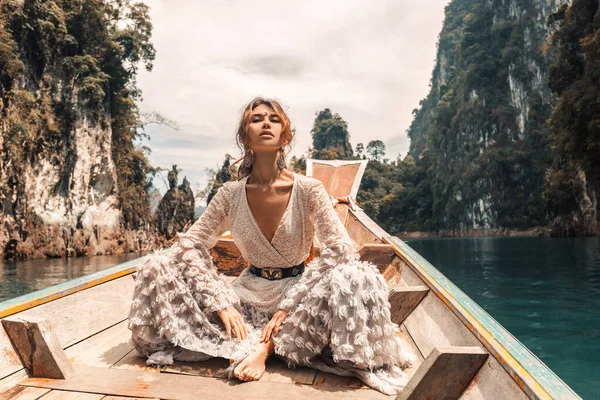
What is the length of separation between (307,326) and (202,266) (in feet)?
1.60

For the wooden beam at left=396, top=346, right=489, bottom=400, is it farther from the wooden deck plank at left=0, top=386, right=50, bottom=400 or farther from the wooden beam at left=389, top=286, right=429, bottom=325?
the wooden deck plank at left=0, top=386, right=50, bottom=400

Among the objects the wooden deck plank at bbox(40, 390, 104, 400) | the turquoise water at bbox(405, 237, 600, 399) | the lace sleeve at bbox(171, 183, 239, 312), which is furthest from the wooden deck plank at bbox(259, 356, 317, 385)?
the turquoise water at bbox(405, 237, 600, 399)

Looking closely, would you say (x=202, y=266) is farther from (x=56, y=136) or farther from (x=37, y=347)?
(x=56, y=136)

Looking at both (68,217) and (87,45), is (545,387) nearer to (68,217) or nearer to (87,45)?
(68,217)

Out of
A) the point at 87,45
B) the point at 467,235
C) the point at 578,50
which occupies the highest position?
the point at 87,45

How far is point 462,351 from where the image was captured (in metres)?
1.29

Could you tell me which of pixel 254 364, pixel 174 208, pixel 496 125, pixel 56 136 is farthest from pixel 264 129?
pixel 496 125

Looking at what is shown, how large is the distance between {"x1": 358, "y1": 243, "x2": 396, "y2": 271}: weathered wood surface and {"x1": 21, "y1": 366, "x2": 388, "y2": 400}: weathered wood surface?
1656 mm

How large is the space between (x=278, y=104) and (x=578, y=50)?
16.2 metres

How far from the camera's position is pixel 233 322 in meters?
1.71

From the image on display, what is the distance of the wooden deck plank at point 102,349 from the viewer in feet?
5.78

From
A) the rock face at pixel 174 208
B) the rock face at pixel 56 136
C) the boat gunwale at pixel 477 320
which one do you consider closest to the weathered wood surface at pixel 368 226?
the boat gunwale at pixel 477 320

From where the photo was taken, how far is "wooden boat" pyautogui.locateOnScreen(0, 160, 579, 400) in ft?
4.16

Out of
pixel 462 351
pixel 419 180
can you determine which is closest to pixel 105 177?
pixel 462 351
